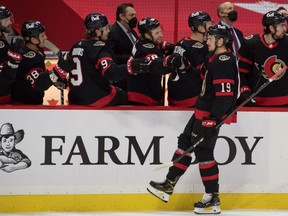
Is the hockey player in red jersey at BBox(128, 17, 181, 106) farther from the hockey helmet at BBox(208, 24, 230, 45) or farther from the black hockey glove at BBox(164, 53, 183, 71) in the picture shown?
the hockey helmet at BBox(208, 24, 230, 45)

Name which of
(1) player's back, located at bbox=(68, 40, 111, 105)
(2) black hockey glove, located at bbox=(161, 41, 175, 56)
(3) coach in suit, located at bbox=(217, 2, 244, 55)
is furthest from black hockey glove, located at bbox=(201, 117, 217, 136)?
(3) coach in suit, located at bbox=(217, 2, 244, 55)

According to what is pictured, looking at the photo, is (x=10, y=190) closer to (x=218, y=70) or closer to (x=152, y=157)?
(x=152, y=157)

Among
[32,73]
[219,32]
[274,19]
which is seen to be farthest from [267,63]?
[32,73]

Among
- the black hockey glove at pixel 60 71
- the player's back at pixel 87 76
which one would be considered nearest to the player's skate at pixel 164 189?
the player's back at pixel 87 76

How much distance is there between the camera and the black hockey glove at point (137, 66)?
19.7 ft

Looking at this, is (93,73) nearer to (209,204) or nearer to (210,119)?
(210,119)

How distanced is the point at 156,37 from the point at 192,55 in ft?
1.15

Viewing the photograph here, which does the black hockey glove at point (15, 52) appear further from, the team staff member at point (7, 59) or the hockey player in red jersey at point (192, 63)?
the hockey player in red jersey at point (192, 63)

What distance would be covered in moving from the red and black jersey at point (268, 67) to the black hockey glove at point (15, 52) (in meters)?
1.68

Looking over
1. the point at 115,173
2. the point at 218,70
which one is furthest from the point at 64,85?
the point at 218,70

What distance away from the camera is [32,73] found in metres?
6.21

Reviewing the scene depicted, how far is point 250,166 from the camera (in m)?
6.27

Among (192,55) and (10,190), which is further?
(192,55)

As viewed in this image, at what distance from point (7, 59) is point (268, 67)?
196 centimetres
